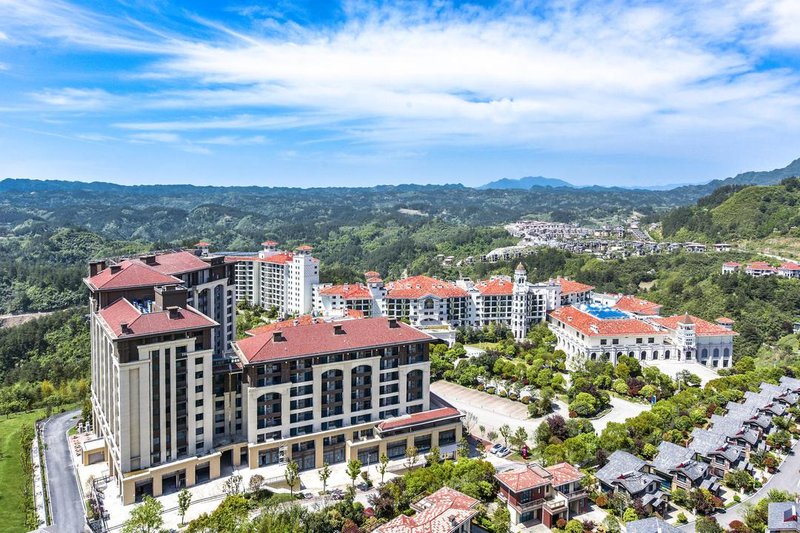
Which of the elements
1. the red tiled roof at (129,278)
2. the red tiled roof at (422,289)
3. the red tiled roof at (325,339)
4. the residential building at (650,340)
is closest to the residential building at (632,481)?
the red tiled roof at (325,339)

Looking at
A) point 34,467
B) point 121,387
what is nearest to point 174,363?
point 121,387

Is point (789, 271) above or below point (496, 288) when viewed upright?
above

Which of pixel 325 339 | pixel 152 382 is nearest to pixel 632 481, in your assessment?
pixel 325 339

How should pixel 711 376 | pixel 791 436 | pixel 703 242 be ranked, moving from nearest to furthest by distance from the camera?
1. pixel 791 436
2. pixel 711 376
3. pixel 703 242

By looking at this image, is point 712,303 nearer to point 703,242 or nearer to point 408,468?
point 703,242

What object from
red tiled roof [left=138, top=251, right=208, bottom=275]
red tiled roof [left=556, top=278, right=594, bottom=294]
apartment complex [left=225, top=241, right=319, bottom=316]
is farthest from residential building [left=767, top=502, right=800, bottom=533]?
apartment complex [left=225, top=241, right=319, bottom=316]

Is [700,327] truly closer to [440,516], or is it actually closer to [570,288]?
[570,288]
